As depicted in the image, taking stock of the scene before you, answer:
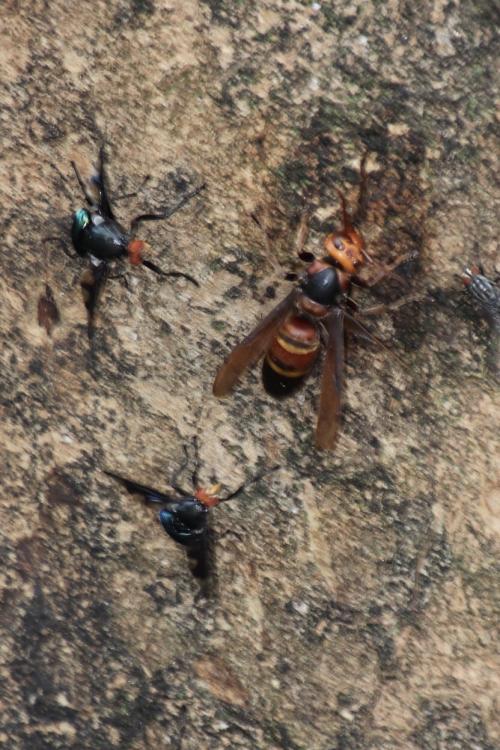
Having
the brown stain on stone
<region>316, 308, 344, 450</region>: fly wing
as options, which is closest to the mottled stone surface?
the brown stain on stone

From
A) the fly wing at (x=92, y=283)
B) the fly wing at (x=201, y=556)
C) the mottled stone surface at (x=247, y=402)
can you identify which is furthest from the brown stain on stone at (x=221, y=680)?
the fly wing at (x=92, y=283)

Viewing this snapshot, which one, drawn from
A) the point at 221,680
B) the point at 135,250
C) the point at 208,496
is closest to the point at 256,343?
the point at 135,250

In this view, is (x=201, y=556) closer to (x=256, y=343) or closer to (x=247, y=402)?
(x=247, y=402)

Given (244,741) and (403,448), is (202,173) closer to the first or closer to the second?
(403,448)

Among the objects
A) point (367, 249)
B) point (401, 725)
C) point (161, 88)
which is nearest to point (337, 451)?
point (367, 249)

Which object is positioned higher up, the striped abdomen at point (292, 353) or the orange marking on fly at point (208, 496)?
the striped abdomen at point (292, 353)

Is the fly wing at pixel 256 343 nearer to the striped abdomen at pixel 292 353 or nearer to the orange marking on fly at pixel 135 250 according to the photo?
the striped abdomen at pixel 292 353
